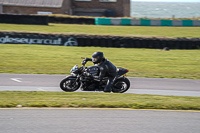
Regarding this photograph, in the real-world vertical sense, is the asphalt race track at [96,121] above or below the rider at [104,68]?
below

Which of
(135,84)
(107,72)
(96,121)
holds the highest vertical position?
(107,72)

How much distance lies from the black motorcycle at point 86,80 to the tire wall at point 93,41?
13.8m

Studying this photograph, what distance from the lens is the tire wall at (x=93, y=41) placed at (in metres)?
24.4

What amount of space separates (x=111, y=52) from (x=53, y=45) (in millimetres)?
4829

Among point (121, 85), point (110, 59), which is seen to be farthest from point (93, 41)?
point (121, 85)

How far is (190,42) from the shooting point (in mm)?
25219

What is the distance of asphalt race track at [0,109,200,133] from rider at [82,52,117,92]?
9.26 ft

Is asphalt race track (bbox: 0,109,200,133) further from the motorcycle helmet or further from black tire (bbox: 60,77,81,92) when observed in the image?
black tire (bbox: 60,77,81,92)

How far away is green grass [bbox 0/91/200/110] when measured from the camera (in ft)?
26.7

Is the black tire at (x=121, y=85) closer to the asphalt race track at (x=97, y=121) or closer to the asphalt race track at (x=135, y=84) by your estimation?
the asphalt race track at (x=135, y=84)

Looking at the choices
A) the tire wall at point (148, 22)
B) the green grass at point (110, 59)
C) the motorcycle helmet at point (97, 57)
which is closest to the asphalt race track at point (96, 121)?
the motorcycle helmet at point (97, 57)

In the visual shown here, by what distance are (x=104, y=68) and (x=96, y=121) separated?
3.89 m

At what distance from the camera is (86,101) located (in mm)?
Result: 8562

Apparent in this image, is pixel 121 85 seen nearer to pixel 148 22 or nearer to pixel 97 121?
pixel 97 121
